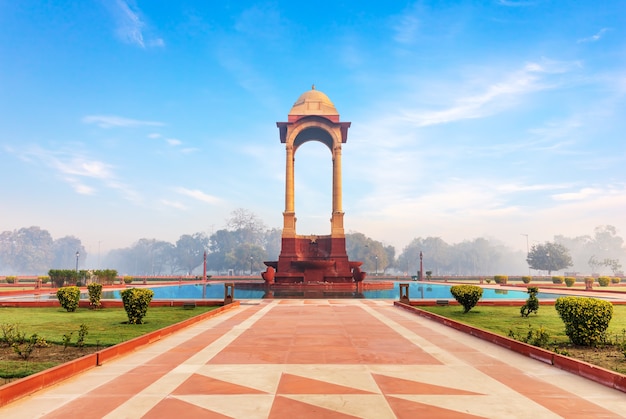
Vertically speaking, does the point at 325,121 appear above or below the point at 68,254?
above

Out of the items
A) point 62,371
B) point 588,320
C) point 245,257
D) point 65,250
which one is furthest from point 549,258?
point 65,250

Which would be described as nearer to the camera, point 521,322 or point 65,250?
point 521,322

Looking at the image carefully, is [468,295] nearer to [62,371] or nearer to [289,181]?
[62,371]

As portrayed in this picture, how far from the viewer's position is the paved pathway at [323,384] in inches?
192

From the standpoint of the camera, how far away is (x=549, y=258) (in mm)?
93562

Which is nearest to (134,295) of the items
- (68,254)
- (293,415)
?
(293,415)

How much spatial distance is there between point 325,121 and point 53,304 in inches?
1152

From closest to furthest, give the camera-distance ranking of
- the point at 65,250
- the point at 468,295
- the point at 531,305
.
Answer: the point at 531,305 < the point at 468,295 < the point at 65,250

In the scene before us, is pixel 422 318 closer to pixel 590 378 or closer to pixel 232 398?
pixel 590 378

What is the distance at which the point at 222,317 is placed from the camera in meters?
14.6

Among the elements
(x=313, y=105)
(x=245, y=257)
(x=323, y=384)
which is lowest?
(x=323, y=384)

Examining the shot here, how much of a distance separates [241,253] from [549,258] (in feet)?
245

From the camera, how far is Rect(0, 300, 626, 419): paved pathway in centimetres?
487

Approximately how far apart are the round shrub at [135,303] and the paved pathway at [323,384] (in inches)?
109
